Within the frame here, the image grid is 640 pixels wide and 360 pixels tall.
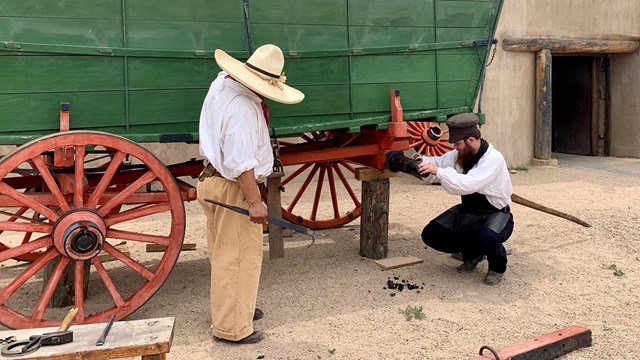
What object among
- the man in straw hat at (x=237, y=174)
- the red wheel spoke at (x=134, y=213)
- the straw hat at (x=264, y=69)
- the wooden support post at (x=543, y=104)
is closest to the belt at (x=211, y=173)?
the man in straw hat at (x=237, y=174)

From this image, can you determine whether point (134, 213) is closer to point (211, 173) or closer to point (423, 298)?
point (211, 173)

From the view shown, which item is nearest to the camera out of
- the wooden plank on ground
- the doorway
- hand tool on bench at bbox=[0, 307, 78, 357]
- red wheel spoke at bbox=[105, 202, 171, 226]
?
hand tool on bench at bbox=[0, 307, 78, 357]

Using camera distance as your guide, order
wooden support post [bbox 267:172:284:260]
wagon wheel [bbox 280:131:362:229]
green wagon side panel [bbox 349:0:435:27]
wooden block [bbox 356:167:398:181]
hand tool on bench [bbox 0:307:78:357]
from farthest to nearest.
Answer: wagon wheel [bbox 280:131:362:229] → wooden block [bbox 356:167:398:181] → wooden support post [bbox 267:172:284:260] → green wagon side panel [bbox 349:0:435:27] → hand tool on bench [bbox 0:307:78:357]

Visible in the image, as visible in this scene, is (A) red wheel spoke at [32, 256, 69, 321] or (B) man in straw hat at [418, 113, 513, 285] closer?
(A) red wheel spoke at [32, 256, 69, 321]

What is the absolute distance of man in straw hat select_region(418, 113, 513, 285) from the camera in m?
3.80

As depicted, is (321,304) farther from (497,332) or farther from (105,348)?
(105,348)

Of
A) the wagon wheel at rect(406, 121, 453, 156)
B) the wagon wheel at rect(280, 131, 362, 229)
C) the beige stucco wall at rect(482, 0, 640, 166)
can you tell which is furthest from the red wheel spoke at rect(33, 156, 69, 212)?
the beige stucco wall at rect(482, 0, 640, 166)

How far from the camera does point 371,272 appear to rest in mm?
4258

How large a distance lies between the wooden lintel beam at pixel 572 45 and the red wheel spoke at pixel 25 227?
8166 mm

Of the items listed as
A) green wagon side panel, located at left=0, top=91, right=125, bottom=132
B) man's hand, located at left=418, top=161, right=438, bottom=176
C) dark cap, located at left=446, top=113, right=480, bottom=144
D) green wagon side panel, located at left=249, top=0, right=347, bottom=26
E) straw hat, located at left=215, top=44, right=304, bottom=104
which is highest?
green wagon side panel, located at left=249, top=0, right=347, bottom=26

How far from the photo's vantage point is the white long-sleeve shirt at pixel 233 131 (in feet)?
9.36

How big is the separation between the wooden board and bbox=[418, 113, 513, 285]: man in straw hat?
7.31ft

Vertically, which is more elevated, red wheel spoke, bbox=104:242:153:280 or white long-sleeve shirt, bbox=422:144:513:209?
white long-sleeve shirt, bbox=422:144:513:209

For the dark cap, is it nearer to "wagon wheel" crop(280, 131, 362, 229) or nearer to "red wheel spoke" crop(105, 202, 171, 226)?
"wagon wheel" crop(280, 131, 362, 229)
